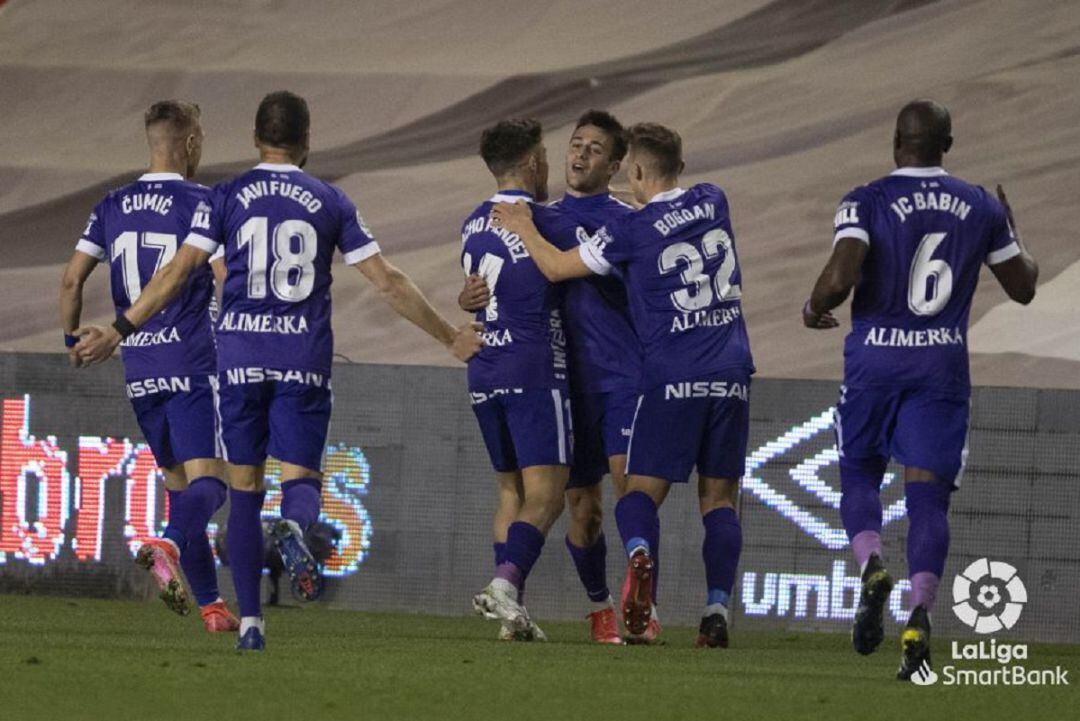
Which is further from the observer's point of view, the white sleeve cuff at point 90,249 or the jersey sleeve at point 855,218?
the white sleeve cuff at point 90,249

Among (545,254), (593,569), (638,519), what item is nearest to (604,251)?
(545,254)

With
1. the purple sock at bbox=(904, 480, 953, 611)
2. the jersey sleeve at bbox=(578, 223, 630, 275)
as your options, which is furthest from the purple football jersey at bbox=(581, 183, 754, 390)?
the purple sock at bbox=(904, 480, 953, 611)

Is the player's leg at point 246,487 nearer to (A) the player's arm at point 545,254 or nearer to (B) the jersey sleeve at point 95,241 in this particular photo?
(A) the player's arm at point 545,254

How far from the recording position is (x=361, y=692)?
5.96 m

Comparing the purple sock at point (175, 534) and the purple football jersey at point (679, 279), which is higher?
the purple football jersey at point (679, 279)

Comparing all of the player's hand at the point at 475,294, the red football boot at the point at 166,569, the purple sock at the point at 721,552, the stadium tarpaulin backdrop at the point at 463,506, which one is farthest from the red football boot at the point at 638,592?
the stadium tarpaulin backdrop at the point at 463,506

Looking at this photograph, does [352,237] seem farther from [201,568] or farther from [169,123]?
[201,568]

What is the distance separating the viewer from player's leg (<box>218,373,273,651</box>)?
285 inches

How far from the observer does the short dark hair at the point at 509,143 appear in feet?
28.3

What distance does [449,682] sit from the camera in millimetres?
6352

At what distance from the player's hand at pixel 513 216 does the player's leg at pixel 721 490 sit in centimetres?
93

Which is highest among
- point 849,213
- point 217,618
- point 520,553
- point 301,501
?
point 849,213

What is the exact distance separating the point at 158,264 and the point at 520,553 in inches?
70.4

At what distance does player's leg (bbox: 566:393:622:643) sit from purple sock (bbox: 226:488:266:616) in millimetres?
1893
